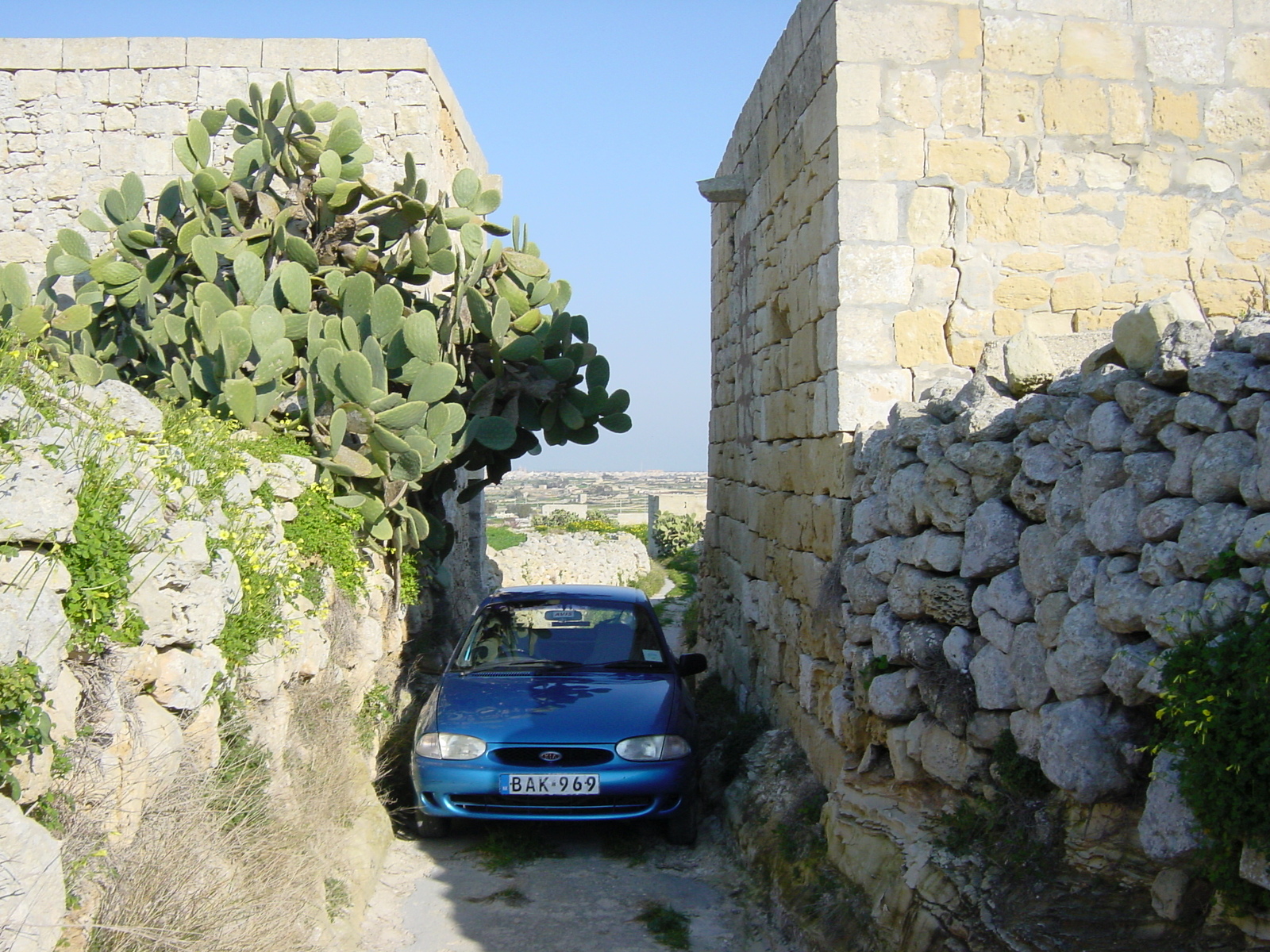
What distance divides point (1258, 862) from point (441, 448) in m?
5.14

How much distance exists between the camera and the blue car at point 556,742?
5473mm

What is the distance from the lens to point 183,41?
9.20 meters

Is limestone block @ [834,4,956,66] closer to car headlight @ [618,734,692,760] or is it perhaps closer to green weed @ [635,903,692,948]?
car headlight @ [618,734,692,760]

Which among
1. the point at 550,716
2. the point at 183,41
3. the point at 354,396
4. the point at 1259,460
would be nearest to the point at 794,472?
the point at 550,716

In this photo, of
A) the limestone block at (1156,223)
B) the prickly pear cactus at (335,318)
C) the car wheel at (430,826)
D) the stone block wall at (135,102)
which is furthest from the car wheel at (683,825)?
the stone block wall at (135,102)

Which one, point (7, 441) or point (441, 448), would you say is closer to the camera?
point (7, 441)

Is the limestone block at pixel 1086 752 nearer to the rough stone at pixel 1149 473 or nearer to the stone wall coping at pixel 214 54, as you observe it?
the rough stone at pixel 1149 473

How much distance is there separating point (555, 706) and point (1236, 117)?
4.76 m

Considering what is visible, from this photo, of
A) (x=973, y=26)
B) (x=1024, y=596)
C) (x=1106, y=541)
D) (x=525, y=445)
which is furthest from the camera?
(x=525, y=445)

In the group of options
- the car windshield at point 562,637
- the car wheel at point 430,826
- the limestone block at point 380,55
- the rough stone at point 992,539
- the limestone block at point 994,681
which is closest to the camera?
the limestone block at point 994,681

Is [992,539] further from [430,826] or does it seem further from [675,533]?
[675,533]

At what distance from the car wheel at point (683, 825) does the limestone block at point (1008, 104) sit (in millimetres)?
3889

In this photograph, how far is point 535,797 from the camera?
5.44m

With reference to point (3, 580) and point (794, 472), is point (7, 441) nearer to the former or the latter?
point (3, 580)
